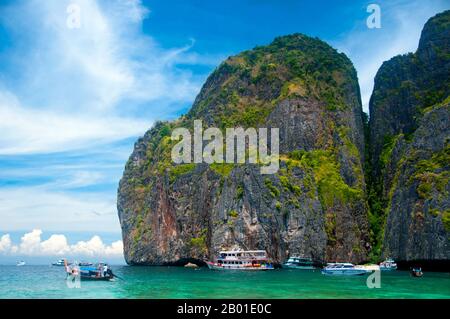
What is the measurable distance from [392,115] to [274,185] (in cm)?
3159

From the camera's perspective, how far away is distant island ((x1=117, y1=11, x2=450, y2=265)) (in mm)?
64938

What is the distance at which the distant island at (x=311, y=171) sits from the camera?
6494 centimetres

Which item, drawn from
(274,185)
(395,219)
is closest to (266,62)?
(274,185)

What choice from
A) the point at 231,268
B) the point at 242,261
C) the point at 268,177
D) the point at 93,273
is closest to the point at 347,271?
the point at 242,261

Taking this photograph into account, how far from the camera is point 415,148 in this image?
67.8 m

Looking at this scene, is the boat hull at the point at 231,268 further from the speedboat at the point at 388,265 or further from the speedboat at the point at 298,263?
the speedboat at the point at 388,265

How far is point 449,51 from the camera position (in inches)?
3282
